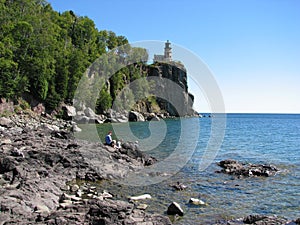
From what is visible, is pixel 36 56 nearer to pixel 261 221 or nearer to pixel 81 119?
pixel 81 119

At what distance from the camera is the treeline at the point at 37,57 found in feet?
168

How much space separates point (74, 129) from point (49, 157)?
91.6 feet

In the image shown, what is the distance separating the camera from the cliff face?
453ft

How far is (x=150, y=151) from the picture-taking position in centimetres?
3609

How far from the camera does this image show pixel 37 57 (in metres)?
58.7

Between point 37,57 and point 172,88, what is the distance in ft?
307

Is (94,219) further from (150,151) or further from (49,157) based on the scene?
(150,151)

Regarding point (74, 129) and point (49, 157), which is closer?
point (49, 157)

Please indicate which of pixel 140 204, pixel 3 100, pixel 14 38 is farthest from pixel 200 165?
pixel 14 38

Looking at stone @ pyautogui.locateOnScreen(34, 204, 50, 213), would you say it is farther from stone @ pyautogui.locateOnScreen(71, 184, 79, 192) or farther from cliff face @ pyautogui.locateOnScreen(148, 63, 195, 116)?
cliff face @ pyautogui.locateOnScreen(148, 63, 195, 116)

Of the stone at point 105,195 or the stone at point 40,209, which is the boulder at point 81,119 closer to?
the stone at point 105,195

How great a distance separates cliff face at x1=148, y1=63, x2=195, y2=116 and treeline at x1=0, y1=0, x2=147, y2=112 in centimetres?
5296

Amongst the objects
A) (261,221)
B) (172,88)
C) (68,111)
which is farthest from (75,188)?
(172,88)


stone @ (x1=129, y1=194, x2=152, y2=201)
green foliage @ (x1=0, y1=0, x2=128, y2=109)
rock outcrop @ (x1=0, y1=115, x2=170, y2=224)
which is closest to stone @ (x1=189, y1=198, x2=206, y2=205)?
stone @ (x1=129, y1=194, x2=152, y2=201)
